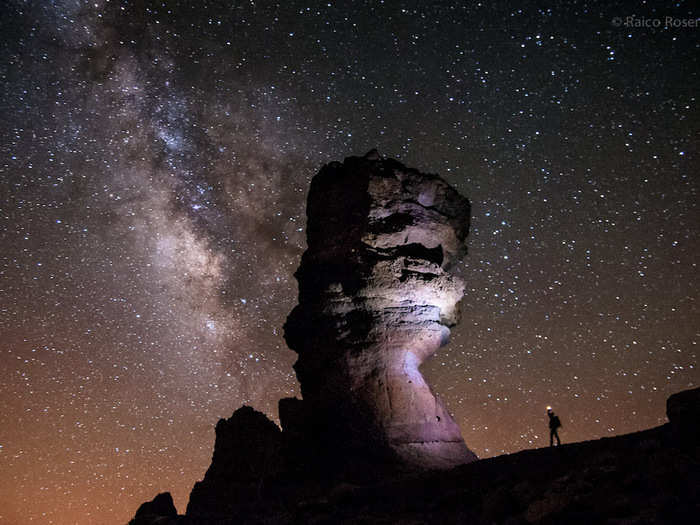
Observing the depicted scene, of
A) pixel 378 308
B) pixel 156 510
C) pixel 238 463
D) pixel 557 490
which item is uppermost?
pixel 378 308

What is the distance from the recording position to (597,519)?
5.82m

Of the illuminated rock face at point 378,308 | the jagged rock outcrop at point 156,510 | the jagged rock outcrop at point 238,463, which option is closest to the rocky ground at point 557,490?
the jagged rock outcrop at point 238,463

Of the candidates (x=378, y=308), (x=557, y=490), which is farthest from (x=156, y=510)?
(x=557, y=490)

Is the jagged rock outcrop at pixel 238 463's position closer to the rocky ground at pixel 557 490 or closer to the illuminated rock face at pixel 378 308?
the illuminated rock face at pixel 378 308

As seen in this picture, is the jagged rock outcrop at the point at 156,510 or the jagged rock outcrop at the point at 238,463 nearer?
the jagged rock outcrop at the point at 156,510

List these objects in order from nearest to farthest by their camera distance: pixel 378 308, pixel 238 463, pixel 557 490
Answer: pixel 557 490 → pixel 238 463 → pixel 378 308

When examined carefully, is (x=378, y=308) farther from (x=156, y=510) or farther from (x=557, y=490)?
(x=557, y=490)

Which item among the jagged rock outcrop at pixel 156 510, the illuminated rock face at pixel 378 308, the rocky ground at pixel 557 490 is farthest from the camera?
the illuminated rock face at pixel 378 308

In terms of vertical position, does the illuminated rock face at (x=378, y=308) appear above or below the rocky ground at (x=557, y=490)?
above

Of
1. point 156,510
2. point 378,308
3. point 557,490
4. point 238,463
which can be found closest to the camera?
point 557,490

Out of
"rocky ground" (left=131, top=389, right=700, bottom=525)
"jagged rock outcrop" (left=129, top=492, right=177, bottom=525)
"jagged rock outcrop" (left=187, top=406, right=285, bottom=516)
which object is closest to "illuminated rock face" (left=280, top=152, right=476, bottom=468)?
"jagged rock outcrop" (left=187, top=406, right=285, bottom=516)

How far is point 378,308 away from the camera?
1773cm

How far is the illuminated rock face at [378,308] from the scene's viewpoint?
630 inches

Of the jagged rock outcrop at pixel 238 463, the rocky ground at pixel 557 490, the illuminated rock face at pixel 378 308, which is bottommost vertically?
the rocky ground at pixel 557 490
